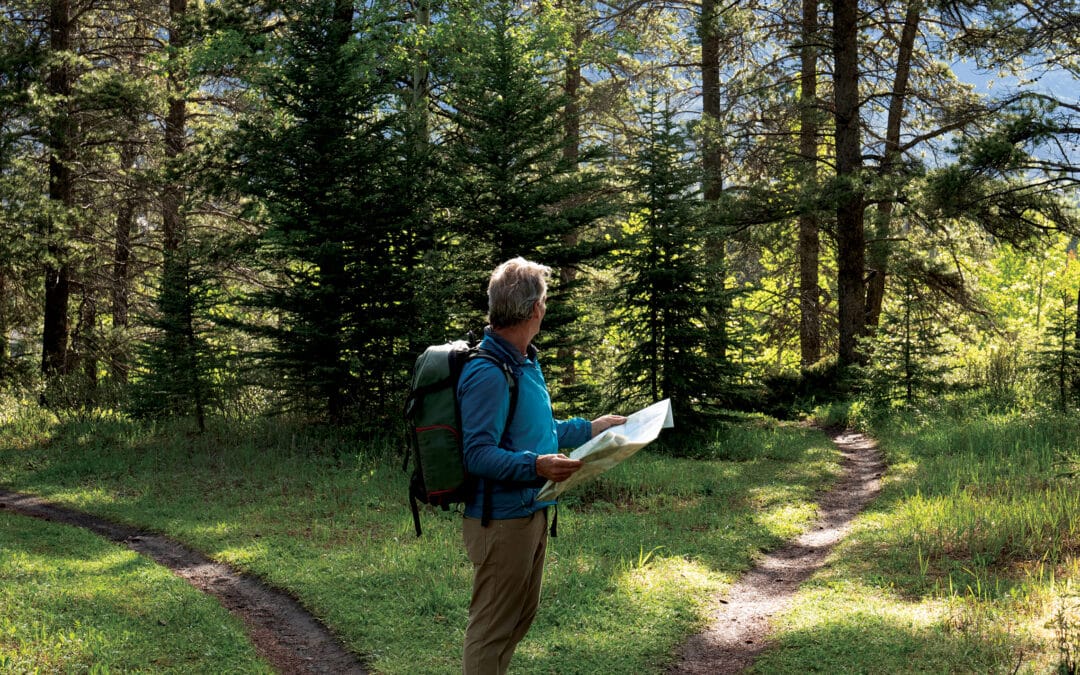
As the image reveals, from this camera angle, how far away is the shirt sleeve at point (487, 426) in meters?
3.45

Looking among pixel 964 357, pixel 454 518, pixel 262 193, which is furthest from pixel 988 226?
pixel 262 193

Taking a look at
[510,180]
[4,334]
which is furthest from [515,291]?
[4,334]

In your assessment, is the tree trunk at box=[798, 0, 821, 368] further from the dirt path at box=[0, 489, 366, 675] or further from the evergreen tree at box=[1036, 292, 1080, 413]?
the dirt path at box=[0, 489, 366, 675]

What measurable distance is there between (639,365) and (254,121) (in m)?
7.70

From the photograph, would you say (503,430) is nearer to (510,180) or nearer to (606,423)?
(606,423)

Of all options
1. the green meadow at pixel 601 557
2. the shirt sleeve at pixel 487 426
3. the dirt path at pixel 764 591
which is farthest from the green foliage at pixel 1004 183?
the shirt sleeve at pixel 487 426

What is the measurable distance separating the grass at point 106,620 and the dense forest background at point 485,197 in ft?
18.2

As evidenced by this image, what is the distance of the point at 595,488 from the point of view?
10.7m

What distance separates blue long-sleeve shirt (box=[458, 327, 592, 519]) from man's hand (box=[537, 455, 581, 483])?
0.07 m

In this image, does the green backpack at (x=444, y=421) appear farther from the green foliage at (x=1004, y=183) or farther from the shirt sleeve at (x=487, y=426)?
the green foliage at (x=1004, y=183)

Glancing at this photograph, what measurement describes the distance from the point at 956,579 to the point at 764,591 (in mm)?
1541

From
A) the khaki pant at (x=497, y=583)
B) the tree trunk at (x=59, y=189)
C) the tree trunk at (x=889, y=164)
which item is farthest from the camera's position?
the tree trunk at (x=889, y=164)

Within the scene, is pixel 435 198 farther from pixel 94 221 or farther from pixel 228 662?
pixel 94 221

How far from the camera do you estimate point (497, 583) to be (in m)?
3.71
